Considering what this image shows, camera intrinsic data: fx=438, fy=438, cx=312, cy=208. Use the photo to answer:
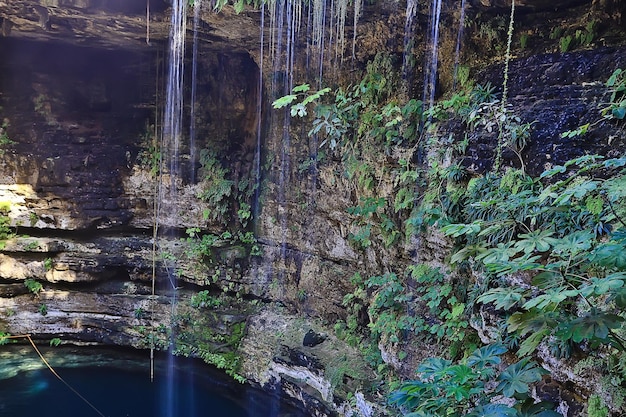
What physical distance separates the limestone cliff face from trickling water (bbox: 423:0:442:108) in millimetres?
563

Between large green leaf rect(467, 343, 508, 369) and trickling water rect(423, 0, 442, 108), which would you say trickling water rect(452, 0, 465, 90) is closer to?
trickling water rect(423, 0, 442, 108)

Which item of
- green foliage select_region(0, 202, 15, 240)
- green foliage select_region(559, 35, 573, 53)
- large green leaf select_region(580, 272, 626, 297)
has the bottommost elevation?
green foliage select_region(0, 202, 15, 240)

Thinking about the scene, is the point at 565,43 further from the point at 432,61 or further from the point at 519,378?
the point at 519,378

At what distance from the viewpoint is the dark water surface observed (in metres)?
6.80

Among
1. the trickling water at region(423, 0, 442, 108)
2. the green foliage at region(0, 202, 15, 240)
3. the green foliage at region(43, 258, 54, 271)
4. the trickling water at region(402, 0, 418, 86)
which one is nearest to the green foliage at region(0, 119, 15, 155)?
the green foliage at region(0, 202, 15, 240)

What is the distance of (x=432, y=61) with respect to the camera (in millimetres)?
5469

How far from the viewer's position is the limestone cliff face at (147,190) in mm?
6711

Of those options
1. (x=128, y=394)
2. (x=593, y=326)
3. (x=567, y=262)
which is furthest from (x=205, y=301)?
(x=593, y=326)

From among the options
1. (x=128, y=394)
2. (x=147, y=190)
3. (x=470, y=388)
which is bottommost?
(x=128, y=394)

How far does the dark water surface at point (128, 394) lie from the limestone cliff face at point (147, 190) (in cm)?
44

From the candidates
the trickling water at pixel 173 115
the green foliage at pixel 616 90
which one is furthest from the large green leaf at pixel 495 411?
the trickling water at pixel 173 115

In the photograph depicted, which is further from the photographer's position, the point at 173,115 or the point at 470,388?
the point at 173,115

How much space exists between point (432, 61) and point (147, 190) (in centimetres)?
601

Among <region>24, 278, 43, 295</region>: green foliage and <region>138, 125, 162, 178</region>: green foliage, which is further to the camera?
<region>138, 125, 162, 178</region>: green foliage
